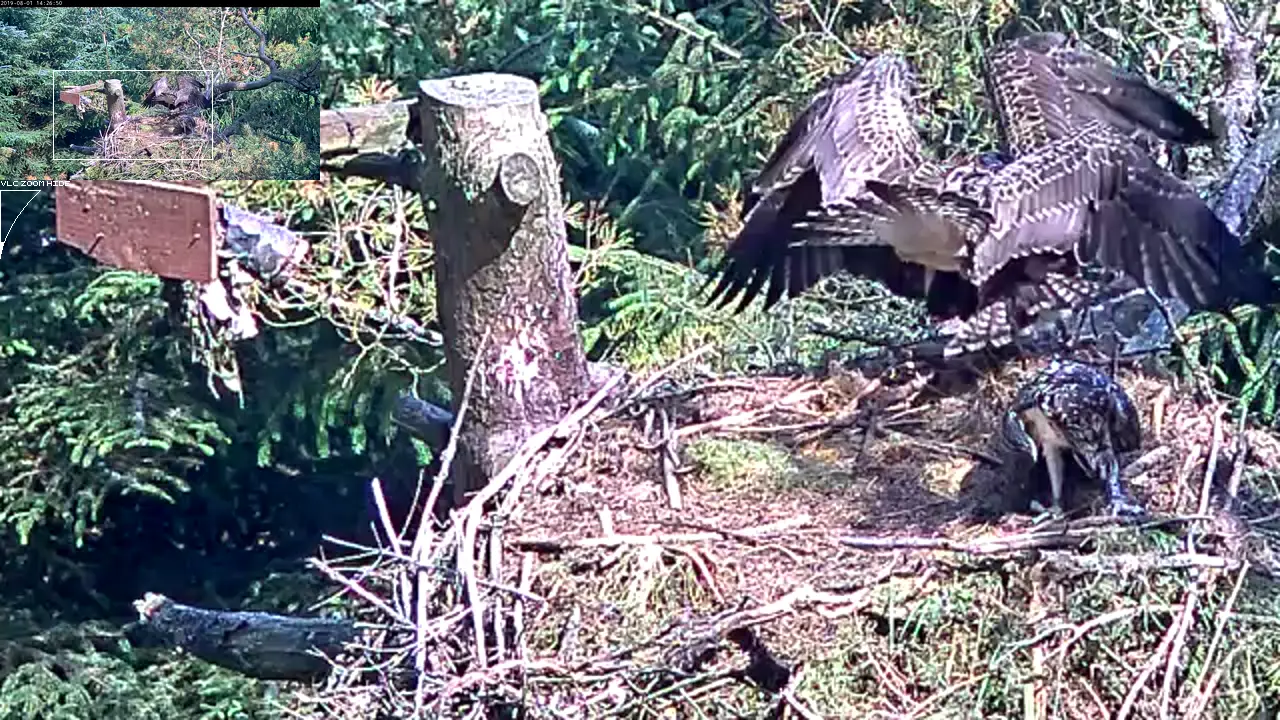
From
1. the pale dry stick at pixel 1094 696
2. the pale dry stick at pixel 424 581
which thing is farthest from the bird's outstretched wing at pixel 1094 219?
the pale dry stick at pixel 424 581

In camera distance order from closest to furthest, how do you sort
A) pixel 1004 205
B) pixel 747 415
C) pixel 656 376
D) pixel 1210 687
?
pixel 1210 687 < pixel 1004 205 < pixel 656 376 < pixel 747 415

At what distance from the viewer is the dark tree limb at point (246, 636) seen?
5793 millimetres

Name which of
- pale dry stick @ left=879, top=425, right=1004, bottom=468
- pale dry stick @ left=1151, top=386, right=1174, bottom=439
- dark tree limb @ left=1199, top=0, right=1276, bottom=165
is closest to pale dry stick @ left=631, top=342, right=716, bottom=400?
pale dry stick @ left=879, top=425, right=1004, bottom=468

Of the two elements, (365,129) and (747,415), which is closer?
(365,129)

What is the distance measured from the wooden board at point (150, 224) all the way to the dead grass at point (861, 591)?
996 mm

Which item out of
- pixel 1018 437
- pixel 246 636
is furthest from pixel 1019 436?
pixel 246 636

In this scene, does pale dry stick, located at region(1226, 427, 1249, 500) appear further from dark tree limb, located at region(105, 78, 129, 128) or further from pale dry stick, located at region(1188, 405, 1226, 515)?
dark tree limb, located at region(105, 78, 129, 128)

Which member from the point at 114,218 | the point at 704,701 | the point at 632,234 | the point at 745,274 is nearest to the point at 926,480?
the point at 745,274

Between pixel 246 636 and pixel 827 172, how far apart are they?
84.6 inches

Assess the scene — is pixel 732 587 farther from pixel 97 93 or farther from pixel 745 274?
pixel 97 93

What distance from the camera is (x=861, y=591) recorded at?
14.7 ft

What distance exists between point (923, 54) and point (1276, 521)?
8.27 ft

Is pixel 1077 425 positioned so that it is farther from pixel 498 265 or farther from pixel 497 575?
pixel 498 265

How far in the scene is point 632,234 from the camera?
8234mm
